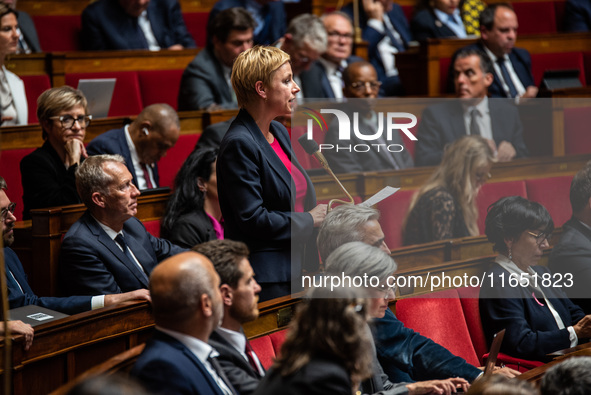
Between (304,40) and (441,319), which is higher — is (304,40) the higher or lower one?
the higher one

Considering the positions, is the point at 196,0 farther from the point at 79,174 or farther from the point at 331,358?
the point at 331,358

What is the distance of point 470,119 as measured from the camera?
2162 millimetres

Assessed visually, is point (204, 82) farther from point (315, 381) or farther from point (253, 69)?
point (315, 381)

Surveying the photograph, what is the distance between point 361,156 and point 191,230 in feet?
1.60

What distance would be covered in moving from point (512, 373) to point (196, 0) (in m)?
2.11

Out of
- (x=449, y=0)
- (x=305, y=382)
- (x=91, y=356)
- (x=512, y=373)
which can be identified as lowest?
(x=512, y=373)

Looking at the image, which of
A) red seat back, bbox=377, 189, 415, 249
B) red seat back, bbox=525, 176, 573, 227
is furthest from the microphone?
red seat back, bbox=525, 176, 573, 227

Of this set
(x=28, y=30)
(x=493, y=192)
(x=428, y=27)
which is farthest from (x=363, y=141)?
(x=428, y=27)

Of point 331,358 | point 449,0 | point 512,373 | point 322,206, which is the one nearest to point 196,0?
point 449,0

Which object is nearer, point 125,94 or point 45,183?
point 45,183

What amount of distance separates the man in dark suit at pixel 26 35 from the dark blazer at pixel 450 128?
48.9 inches

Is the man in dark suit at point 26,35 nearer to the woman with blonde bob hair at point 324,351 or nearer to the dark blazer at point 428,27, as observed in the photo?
the dark blazer at point 428,27

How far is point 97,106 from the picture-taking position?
2127 millimetres

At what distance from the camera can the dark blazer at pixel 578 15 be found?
329 cm
